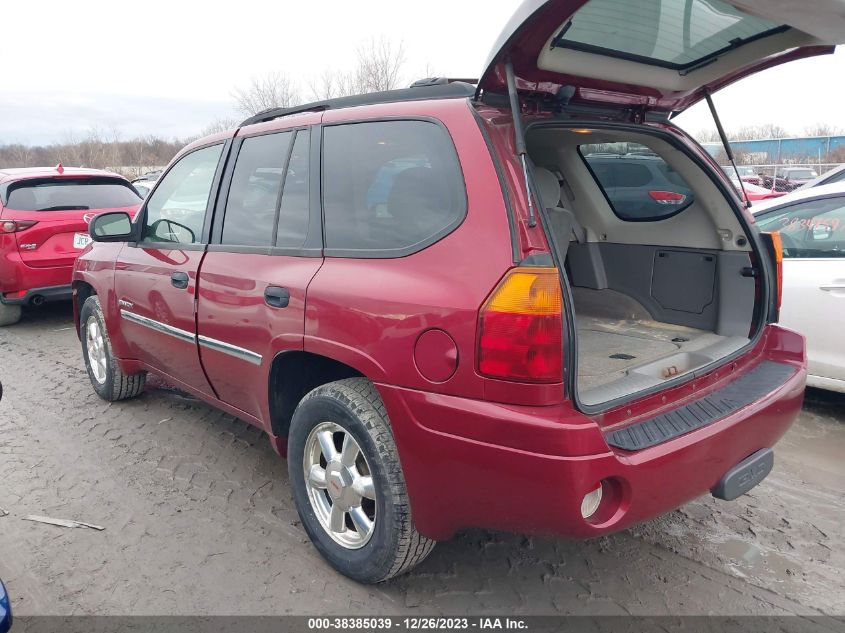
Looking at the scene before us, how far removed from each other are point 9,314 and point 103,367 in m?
3.38

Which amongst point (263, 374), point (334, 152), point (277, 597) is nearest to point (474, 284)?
point (334, 152)

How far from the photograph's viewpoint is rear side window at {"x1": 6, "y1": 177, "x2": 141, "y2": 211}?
23.1 ft

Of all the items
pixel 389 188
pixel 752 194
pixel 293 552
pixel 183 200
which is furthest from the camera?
pixel 752 194

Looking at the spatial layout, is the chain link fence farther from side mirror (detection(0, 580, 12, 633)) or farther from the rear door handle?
side mirror (detection(0, 580, 12, 633))

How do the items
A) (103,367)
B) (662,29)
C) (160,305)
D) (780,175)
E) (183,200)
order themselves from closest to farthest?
(662,29), (160,305), (183,200), (103,367), (780,175)

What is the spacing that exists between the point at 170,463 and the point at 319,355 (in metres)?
1.64

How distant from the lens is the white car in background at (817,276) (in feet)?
13.5

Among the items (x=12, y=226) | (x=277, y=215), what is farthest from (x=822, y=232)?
(x=12, y=226)

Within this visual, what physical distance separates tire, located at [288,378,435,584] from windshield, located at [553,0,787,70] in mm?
1485

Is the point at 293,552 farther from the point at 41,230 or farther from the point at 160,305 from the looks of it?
the point at 41,230

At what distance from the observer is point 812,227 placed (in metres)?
4.43

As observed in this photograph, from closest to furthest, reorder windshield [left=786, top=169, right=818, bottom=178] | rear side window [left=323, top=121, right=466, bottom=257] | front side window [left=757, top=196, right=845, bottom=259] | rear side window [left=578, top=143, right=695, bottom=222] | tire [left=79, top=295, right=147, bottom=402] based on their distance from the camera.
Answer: rear side window [left=323, top=121, right=466, bottom=257] < rear side window [left=578, top=143, right=695, bottom=222] < front side window [left=757, top=196, right=845, bottom=259] < tire [left=79, top=295, right=147, bottom=402] < windshield [left=786, top=169, right=818, bottom=178]

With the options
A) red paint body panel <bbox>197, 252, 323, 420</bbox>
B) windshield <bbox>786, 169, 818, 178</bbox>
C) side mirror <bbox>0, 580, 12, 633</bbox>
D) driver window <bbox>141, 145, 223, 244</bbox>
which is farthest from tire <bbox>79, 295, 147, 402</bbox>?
windshield <bbox>786, 169, 818, 178</bbox>

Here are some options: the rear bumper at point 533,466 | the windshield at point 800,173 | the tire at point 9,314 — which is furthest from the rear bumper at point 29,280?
the windshield at point 800,173
